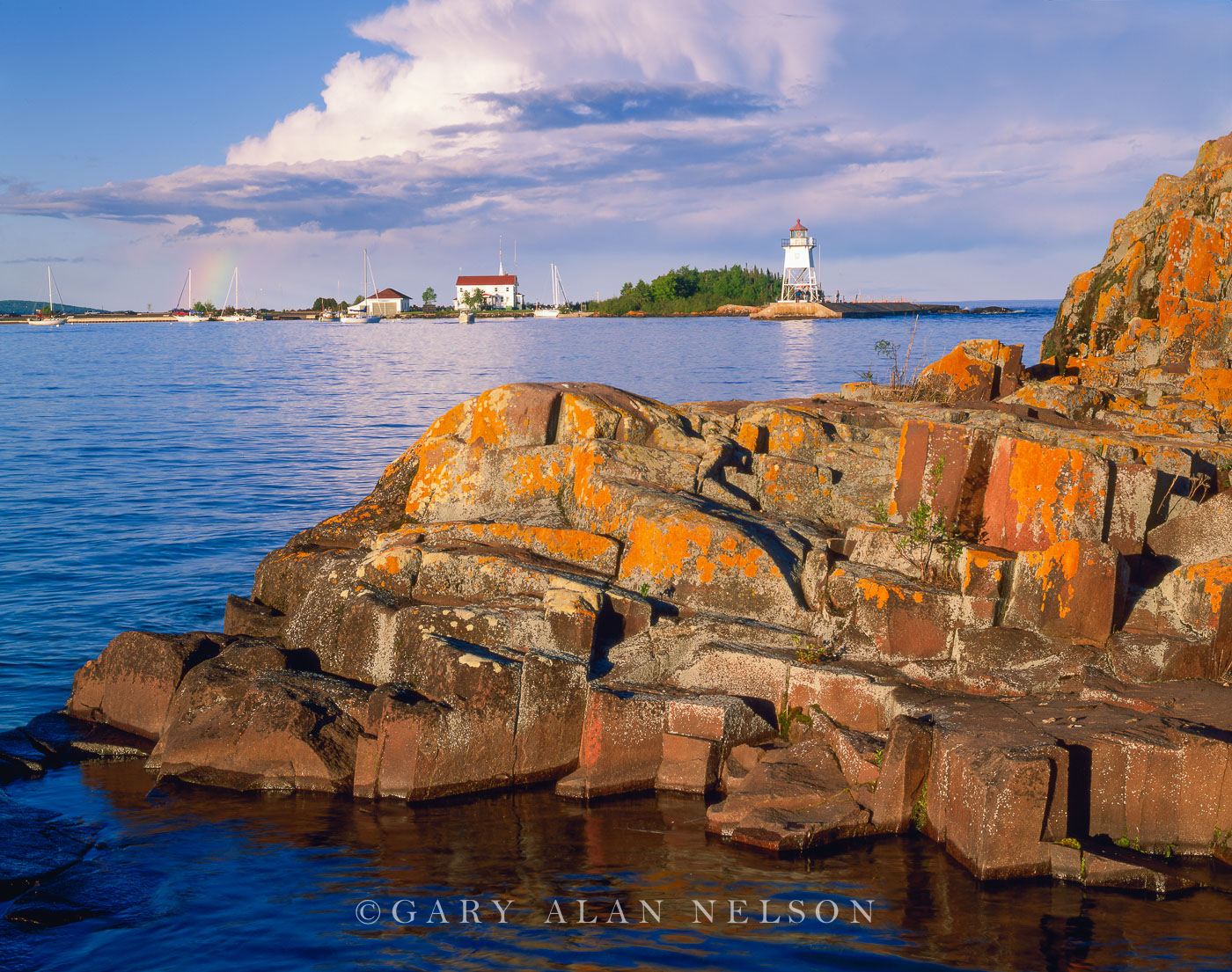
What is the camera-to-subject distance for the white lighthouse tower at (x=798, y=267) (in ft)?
434

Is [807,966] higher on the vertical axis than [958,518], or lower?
lower

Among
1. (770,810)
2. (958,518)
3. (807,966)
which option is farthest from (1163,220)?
(807,966)

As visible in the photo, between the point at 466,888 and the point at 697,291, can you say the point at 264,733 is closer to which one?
the point at 466,888

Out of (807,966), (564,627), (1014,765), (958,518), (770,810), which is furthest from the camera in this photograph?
(958,518)

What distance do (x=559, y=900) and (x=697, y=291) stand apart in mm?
181340

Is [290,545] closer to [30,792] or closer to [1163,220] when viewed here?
[30,792]

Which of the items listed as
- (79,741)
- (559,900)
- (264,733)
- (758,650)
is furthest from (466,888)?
(79,741)

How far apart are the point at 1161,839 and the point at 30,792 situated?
944 cm

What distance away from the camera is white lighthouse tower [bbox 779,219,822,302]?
132250mm

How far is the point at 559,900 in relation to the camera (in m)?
6.73

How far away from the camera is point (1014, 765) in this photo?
21.7ft

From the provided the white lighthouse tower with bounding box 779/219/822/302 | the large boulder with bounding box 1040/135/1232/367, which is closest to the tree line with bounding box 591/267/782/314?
the white lighthouse tower with bounding box 779/219/822/302

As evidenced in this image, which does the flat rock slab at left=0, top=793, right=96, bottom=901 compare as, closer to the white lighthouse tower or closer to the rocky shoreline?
the rocky shoreline

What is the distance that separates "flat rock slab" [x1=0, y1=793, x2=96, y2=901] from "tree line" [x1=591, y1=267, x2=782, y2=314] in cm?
17286
